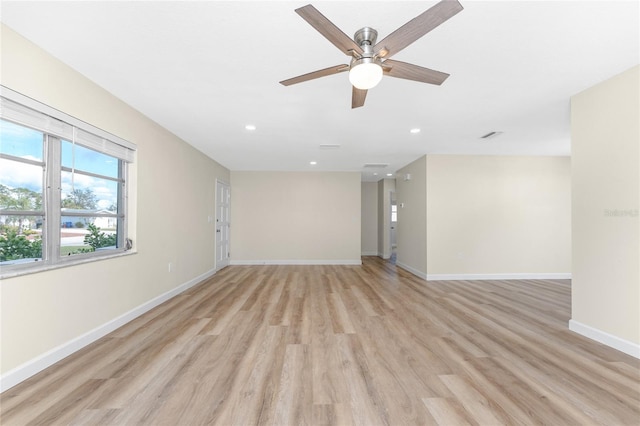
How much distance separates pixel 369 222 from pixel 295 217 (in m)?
3.11

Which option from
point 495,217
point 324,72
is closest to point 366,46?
point 324,72

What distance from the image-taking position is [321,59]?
2.15 meters

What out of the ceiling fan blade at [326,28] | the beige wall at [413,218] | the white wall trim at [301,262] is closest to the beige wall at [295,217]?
the white wall trim at [301,262]

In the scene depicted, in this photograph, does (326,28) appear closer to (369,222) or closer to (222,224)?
(222,224)

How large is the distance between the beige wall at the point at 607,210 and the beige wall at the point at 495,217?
2393mm

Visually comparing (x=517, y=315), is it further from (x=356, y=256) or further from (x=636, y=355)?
(x=356, y=256)

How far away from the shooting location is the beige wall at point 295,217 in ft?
22.9

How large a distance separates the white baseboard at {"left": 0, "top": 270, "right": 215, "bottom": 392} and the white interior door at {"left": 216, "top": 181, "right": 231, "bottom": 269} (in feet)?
8.49

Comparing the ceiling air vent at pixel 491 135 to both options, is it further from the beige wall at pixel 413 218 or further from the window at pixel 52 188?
the window at pixel 52 188

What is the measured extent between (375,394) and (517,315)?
8.56 feet

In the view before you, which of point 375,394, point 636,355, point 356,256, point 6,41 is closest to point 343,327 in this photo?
point 375,394

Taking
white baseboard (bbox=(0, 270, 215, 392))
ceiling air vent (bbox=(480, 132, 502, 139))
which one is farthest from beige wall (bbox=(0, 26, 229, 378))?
ceiling air vent (bbox=(480, 132, 502, 139))

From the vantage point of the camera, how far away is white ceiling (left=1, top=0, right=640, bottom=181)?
5.49ft

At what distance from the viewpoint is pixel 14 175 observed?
6.38 feet
